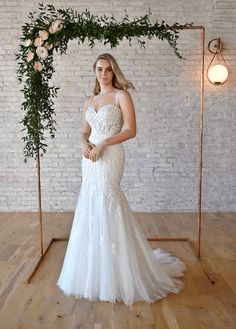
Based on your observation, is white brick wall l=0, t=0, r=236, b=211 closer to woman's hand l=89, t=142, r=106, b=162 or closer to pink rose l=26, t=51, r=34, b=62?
pink rose l=26, t=51, r=34, b=62

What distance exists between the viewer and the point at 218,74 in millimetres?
4898

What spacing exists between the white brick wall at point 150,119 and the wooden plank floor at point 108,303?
935 millimetres

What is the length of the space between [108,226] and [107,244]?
0.14 meters

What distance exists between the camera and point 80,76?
5043 millimetres

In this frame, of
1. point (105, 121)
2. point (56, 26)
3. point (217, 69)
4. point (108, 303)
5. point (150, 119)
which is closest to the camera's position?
point (108, 303)

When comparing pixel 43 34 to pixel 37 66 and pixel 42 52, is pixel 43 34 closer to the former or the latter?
pixel 42 52

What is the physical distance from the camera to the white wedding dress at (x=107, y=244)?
8.84 feet

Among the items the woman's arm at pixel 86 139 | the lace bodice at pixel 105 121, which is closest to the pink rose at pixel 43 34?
the woman's arm at pixel 86 139

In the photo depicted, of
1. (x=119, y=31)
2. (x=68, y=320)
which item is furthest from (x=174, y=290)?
(x=119, y=31)

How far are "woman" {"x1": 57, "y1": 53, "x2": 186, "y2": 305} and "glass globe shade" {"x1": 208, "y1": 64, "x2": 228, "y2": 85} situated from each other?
252cm

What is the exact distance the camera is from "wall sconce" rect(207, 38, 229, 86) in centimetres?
489

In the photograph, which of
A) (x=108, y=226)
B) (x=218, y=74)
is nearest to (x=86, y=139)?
(x=108, y=226)

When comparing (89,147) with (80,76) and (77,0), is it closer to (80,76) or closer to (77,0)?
(80,76)

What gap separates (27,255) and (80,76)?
2.66 m
